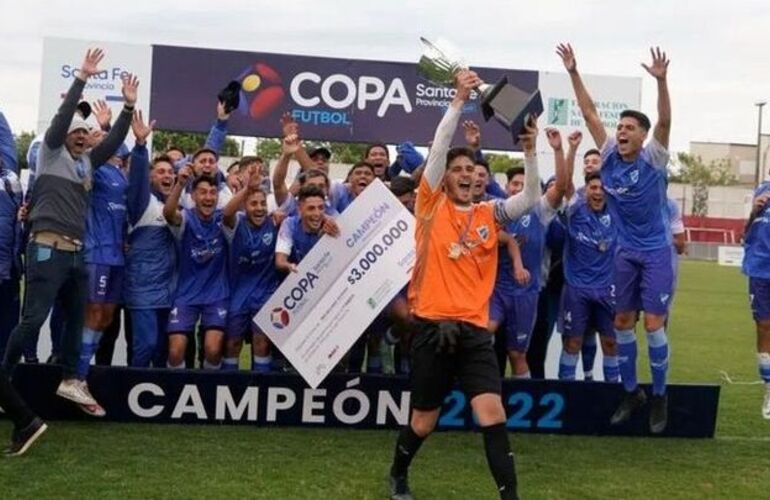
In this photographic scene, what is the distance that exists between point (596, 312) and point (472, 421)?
1788 mm

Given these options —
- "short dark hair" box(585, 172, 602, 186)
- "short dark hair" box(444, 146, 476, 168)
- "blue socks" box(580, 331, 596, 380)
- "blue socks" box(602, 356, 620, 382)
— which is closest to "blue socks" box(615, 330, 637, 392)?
"blue socks" box(602, 356, 620, 382)

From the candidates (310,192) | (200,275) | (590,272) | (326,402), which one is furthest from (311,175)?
(590,272)

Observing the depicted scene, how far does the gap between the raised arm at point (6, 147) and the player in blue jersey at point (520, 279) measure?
410cm

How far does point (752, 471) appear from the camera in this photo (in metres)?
7.09

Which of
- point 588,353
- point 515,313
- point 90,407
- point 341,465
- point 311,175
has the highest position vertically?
point 311,175

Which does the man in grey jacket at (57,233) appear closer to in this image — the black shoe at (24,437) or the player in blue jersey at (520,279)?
the black shoe at (24,437)

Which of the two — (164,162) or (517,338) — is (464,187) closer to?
(517,338)

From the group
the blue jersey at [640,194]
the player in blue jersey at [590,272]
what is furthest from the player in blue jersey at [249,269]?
the blue jersey at [640,194]

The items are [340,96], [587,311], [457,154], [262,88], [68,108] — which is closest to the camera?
[457,154]

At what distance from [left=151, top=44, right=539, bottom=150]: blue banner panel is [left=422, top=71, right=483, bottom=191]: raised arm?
624cm

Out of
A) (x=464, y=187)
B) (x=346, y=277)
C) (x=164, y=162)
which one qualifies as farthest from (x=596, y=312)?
(x=164, y=162)

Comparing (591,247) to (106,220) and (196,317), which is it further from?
(106,220)

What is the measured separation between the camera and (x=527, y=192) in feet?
19.5

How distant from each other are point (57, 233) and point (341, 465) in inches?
101
